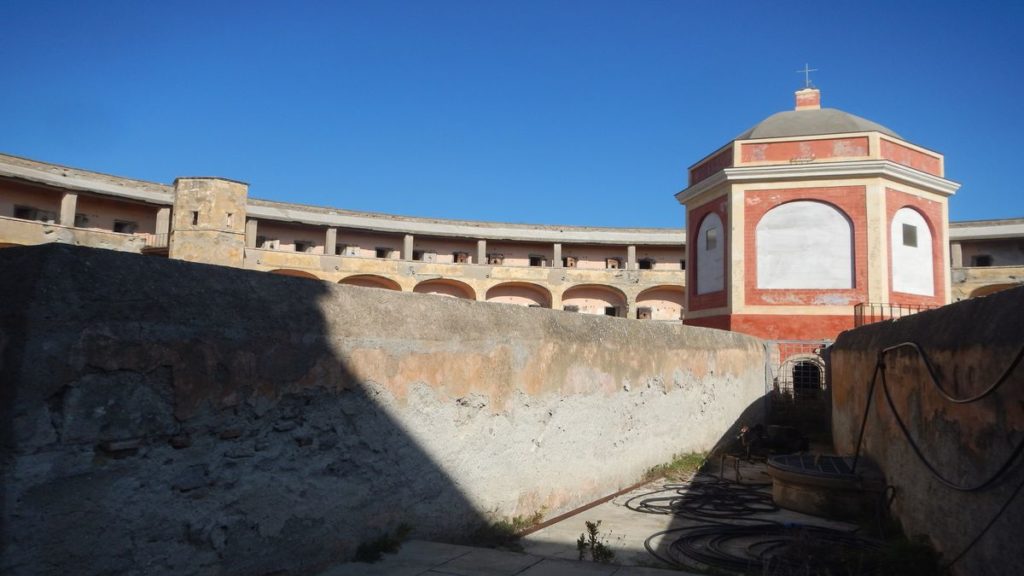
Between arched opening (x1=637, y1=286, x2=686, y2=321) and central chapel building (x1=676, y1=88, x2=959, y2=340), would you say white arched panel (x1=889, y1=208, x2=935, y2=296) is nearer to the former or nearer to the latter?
central chapel building (x1=676, y1=88, x2=959, y2=340)

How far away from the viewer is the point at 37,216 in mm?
Answer: 33156

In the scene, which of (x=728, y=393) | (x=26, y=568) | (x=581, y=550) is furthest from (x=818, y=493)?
(x=26, y=568)

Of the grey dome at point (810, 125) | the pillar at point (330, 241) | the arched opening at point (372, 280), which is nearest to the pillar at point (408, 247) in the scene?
the arched opening at point (372, 280)

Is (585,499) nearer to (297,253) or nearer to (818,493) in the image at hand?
(818,493)

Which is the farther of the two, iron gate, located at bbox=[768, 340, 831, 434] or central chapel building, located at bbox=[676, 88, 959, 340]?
central chapel building, located at bbox=[676, 88, 959, 340]

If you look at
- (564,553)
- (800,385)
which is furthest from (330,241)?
(564,553)

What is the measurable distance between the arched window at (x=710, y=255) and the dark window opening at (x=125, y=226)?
30.4 metres

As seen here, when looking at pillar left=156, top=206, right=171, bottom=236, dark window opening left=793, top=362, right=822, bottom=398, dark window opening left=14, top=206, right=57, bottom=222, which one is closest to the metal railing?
dark window opening left=793, top=362, right=822, bottom=398

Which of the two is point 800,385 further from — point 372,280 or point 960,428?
point 372,280

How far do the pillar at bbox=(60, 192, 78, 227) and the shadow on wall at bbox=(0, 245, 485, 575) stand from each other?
3505 centimetres

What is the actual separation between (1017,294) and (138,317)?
450 cm

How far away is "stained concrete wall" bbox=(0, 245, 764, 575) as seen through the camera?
2627 mm

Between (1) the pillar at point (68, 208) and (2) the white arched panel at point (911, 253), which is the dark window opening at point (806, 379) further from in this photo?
(1) the pillar at point (68, 208)

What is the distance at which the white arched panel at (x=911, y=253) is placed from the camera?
58.5ft
